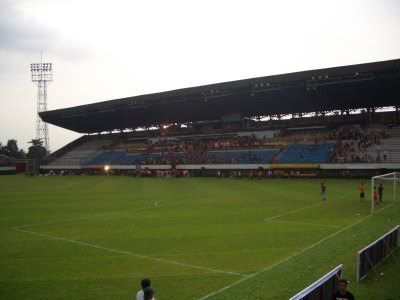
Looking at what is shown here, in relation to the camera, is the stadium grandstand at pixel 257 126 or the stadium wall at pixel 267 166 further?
the stadium grandstand at pixel 257 126

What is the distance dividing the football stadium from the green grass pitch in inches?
3.1

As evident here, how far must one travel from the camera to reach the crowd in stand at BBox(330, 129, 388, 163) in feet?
161

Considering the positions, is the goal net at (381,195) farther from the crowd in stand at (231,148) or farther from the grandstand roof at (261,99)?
the grandstand roof at (261,99)

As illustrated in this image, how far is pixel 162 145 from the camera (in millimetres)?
76312

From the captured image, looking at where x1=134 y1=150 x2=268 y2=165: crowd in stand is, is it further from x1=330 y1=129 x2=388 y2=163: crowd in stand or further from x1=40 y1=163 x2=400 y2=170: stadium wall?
x1=330 y1=129 x2=388 y2=163: crowd in stand

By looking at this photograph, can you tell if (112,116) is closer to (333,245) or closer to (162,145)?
(162,145)

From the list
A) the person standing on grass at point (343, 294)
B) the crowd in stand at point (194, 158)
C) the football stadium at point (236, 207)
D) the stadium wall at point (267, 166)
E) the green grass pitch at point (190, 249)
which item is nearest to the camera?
the person standing on grass at point (343, 294)

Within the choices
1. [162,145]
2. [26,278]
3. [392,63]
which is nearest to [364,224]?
[26,278]

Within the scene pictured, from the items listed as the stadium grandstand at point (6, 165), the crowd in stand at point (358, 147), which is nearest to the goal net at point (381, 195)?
the crowd in stand at point (358, 147)

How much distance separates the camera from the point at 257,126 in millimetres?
69562

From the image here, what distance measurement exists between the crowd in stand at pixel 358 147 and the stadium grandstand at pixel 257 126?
129 millimetres

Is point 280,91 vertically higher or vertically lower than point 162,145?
higher

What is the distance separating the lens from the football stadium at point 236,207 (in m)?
11.6

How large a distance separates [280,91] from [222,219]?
3690cm
